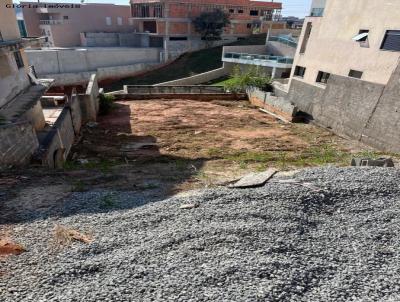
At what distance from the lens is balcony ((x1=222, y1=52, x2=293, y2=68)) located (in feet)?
91.7

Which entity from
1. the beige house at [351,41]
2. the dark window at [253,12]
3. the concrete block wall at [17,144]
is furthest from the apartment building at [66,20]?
the concrete block wall at [17,144]

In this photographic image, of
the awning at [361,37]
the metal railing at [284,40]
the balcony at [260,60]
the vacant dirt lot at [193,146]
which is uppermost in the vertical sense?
the awning at [361,37]

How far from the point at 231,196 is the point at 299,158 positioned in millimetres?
6570

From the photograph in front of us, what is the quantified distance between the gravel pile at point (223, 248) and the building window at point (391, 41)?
34.1 ft

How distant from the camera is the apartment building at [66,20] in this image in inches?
1634

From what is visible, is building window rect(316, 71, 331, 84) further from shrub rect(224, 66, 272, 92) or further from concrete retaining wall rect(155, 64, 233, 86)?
concrete retaining wall rect(155, 64, 233, 86)

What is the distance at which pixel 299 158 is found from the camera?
1319 centimetres

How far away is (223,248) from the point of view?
5816 millimetres

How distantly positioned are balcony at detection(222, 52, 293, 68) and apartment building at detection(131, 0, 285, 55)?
11756 mm

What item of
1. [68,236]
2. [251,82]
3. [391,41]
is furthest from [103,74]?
[68,236]

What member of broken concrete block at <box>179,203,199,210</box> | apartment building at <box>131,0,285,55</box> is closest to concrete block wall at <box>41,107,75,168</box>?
broken concrete block at <box>179,203,199,210</box>

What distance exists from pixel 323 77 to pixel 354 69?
2776mm

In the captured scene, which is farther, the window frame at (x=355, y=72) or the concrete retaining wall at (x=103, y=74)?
the concrete retaining wall at (x=103, y=74)

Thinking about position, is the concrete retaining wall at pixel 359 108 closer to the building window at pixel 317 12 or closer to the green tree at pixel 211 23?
the building window at pixel 317 12
